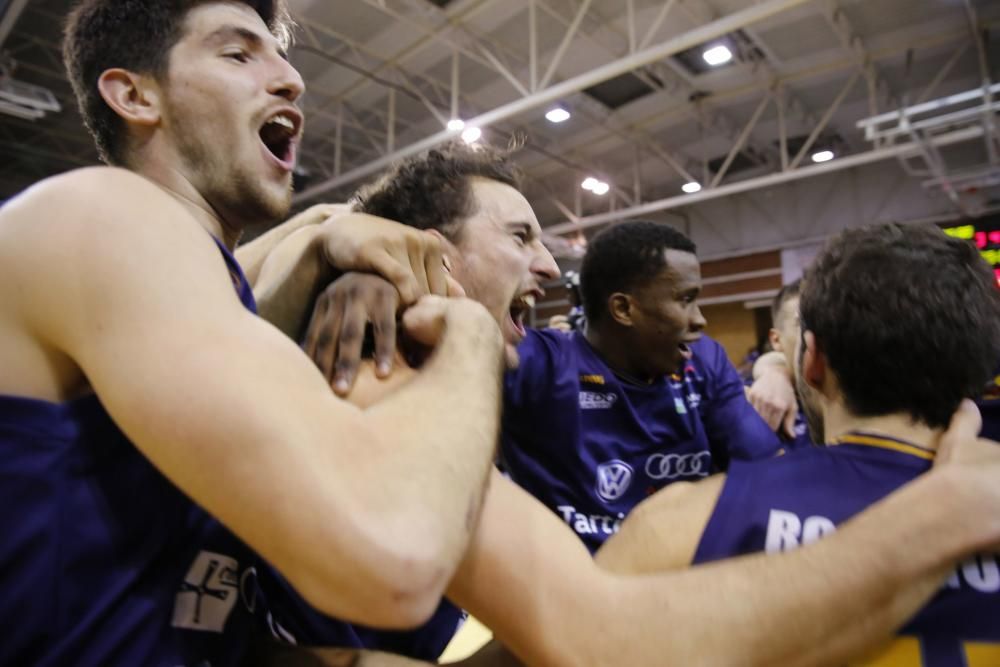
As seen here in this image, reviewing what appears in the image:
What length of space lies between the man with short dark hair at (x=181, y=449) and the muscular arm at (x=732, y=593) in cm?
28

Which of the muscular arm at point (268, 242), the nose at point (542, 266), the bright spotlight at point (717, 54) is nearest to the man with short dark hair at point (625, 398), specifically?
the nose at point (542, 266)

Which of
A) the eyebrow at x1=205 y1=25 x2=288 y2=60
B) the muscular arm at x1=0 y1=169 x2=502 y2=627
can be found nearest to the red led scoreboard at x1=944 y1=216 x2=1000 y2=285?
the eyebrow at x1=205 y1=25 x2=288 y2=60

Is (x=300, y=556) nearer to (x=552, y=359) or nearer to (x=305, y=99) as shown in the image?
(x=552, y=359)

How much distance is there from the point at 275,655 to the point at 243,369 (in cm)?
72

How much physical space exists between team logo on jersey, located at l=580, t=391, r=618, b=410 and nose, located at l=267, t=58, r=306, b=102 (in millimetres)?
1838

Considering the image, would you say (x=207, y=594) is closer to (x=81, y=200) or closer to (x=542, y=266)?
(x=81, y=200)

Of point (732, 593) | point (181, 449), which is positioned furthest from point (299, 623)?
point (732, 593)

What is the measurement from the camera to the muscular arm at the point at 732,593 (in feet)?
3.55

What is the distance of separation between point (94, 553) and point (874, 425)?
61.2 inches

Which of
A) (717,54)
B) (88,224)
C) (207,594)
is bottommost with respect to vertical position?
(207,594)

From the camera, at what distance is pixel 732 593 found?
3.66 feet

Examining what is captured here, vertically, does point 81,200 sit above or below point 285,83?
below

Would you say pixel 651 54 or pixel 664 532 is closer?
pixel 664 532

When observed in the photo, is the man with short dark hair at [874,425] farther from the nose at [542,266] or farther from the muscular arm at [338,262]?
the nose at [542,266]
